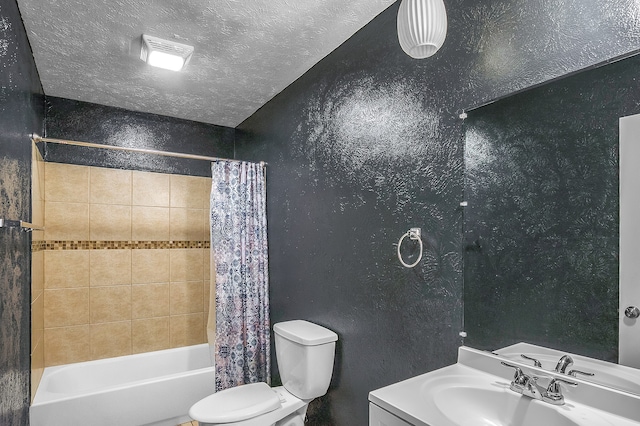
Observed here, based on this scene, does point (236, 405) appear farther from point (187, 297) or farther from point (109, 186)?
point (109, 186)

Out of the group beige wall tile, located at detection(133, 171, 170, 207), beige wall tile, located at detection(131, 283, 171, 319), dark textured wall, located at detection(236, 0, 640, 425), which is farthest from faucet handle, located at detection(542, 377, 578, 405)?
beige wall tile, located at detection(133, 171, 170, 207)

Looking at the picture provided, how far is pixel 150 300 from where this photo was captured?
3.32 meters

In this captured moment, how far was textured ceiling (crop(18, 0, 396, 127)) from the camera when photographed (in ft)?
5.97

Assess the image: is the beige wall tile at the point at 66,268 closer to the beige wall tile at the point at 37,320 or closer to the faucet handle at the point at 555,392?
the beige wall tile at the point at 37,320

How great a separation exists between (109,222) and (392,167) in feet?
8.43

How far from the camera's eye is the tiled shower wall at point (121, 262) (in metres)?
2.97

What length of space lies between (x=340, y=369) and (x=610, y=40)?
6.11ft

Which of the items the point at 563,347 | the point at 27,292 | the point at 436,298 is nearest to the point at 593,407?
the point at 563,347

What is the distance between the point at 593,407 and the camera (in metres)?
1.03

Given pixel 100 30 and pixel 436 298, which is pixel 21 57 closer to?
pixel 100 30

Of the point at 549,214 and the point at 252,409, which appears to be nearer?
the point at 549,214

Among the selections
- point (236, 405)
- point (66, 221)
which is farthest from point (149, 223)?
→ point (236, 405)

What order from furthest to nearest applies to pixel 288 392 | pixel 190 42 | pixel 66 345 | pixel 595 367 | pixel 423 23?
pixel 66 345
pixel 288 392
pixel 190 42
pixel 423 23
pixel 595 367

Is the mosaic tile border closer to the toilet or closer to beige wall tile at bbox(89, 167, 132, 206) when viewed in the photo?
beige wall tile at bbox(89, 167, 132, 206)
